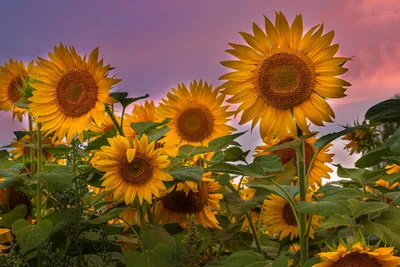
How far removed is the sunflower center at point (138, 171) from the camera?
1895 millimetres

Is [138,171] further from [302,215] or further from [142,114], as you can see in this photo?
[142,114]

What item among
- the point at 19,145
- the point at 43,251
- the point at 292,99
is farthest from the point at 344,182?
the point at 19,145

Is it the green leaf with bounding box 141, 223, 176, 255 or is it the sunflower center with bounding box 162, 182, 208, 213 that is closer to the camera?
the green leaf with bounding box 141, 223, 176, 255

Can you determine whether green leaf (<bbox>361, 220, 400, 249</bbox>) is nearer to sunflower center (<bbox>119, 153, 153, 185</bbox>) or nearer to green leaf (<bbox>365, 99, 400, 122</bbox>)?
green leaf (<bbox>365, 99, 400, 122</bbox>)

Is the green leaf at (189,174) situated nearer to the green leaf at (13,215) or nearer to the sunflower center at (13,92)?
the green leaf at (13,215)

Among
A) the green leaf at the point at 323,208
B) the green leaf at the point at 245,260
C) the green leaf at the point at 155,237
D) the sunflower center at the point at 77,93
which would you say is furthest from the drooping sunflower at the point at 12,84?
the green leaf at the point at 323,208

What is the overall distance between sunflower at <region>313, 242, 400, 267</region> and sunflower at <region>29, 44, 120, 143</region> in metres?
0.83

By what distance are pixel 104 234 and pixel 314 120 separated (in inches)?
27.8

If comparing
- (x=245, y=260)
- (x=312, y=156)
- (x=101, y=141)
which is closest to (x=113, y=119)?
(x=101, y=141)

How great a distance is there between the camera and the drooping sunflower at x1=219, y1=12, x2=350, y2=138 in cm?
183

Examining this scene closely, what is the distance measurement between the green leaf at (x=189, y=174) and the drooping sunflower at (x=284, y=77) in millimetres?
233

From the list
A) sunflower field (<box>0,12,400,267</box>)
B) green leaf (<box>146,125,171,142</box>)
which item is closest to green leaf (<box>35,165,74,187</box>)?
sunflower field (<box>0,12,400,267</box>)

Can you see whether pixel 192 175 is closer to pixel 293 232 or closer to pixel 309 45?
pixel 309 45

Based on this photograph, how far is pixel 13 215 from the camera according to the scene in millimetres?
2121
